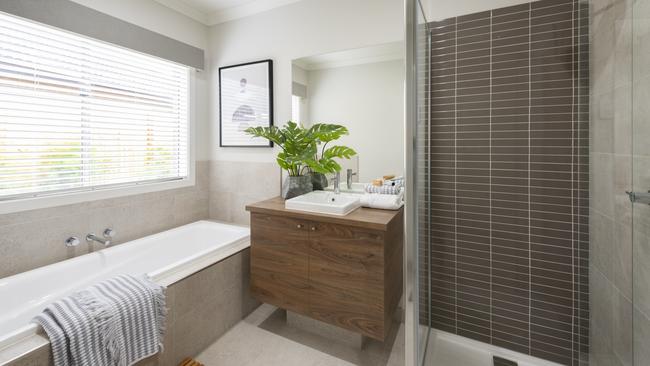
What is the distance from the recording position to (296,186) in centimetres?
219

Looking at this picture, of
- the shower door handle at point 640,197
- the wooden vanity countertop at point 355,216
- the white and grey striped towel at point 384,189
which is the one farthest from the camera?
the white and grey striped towel at point 384,189

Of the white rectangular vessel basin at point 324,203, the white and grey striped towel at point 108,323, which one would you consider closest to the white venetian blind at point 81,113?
the white and grey striped towel at point 108,323

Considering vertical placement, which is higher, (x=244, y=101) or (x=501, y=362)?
(x=244, y=101)

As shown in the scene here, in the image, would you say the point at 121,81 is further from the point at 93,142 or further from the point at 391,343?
the point at 391,343

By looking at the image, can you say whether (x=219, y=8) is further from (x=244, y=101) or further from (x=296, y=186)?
(x=296, y=186)

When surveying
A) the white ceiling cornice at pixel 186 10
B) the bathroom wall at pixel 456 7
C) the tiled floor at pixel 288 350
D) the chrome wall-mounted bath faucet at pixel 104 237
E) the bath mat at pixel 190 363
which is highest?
the white ceiling cornice at pixel 186 10

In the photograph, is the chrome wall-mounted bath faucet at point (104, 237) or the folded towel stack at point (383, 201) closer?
the folded towel stack at point (383, 201)

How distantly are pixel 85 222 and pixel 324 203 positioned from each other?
170 centimetres

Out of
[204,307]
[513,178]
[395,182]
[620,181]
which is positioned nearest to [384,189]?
[395,182]

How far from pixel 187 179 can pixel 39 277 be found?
51.0 inches

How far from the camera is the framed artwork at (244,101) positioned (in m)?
2.55

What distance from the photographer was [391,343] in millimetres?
1873

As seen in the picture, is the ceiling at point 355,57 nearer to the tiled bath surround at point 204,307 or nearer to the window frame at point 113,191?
the window frame at point 113,191

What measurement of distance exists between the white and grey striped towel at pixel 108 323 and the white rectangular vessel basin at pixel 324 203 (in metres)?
0.86
